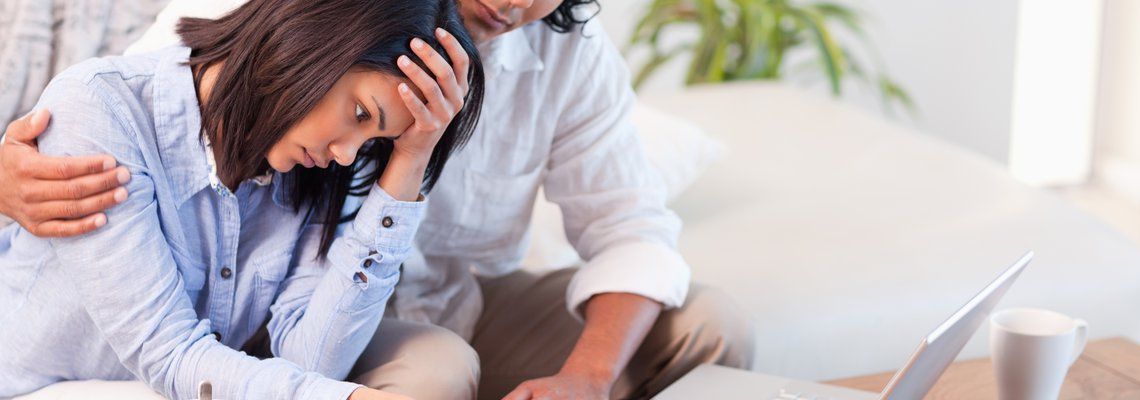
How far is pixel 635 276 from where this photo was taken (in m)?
1.43

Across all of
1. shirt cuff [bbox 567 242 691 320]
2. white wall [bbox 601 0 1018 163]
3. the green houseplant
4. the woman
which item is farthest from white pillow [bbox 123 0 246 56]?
white wall [bbox 601 0 1018 163]

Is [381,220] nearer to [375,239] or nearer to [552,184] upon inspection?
[375,239]

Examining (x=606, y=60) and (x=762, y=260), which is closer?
(x=606, y=60)

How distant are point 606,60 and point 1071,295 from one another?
704 mm

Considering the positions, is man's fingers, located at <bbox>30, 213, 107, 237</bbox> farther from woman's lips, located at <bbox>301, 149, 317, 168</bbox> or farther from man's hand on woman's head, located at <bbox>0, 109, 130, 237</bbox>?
woman's lips, located at <bbox>301, 149, 317, 168</bbox>

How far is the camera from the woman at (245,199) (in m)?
1.09

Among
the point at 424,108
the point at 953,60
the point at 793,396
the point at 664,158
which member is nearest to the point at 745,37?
the point at 953,60

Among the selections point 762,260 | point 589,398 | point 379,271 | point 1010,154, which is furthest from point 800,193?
point 1010,154

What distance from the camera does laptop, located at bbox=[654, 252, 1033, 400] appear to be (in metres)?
1.02

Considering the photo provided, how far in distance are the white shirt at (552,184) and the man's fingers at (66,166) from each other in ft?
1.54

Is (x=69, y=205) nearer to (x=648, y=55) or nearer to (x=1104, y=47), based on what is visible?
(x=648, y=55)

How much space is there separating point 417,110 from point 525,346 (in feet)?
1.67

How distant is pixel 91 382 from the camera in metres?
1.21

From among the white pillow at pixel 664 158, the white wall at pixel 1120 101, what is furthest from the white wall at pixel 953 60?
the white pillow at pixel 664 158
